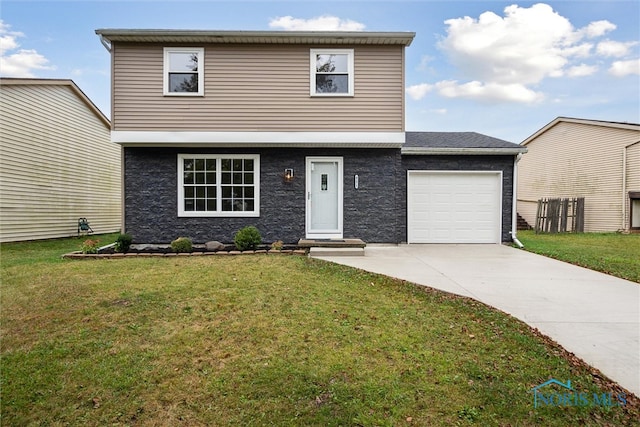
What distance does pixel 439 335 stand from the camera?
352 centimetres

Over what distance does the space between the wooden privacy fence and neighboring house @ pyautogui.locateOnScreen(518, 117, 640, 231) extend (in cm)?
69

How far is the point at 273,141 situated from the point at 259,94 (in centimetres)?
127

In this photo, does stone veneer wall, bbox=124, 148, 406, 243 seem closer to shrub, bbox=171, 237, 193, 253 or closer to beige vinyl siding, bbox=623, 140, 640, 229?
shrub, bbox=171, 237, 193, 253

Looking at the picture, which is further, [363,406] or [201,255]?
[201,255]

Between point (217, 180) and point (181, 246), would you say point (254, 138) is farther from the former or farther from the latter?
point (181, 246)

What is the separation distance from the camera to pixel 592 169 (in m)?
15.6

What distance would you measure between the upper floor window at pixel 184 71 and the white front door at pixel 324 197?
11.4 ft

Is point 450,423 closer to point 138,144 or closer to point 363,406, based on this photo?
point 363,406

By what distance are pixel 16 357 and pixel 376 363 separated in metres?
3.17

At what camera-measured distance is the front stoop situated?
795 cm

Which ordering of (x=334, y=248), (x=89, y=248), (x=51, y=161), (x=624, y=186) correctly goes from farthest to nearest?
(x=624, y=186) < (x=51, y=161) < (x=334, y=248) < (x=89, y=248)

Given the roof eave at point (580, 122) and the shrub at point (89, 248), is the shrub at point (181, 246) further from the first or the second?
the roof eave at point (580, 122)

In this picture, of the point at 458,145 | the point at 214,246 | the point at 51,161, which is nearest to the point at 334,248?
the point at 214,246

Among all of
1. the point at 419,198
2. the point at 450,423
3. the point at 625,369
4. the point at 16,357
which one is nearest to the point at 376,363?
the point at 450,423
